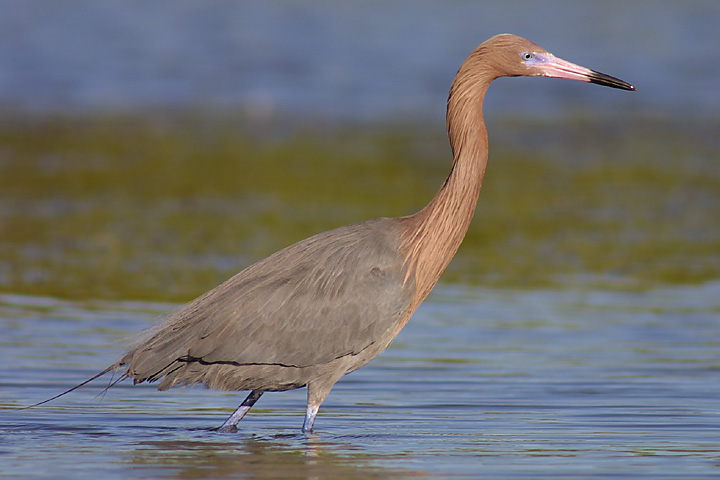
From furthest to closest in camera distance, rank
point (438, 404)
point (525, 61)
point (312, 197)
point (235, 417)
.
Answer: point (312, 197)
point (438, 404)
point (525, 61)
point (235, 417)

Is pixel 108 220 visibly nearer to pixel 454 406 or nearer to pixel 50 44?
pixel 454 406

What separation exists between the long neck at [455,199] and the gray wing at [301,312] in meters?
0.16

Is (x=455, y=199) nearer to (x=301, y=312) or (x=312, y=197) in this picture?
(x=301, y=312)

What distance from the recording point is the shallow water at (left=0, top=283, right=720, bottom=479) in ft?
25.1

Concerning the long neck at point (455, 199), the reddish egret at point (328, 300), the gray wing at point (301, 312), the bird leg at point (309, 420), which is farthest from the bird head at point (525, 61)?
the bird leg at point (309, 420)

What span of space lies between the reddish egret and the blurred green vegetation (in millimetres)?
3722

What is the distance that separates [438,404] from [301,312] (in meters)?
1.41

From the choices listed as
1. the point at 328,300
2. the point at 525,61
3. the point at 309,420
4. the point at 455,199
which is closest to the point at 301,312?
the point at 328,300

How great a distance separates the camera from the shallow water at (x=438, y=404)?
7.66 m

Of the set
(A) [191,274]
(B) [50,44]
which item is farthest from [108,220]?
(B) [50,44]

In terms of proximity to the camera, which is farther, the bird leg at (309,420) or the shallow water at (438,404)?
the bird leg at (309,420)

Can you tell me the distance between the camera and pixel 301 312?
8.45 meters

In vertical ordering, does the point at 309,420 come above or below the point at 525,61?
below

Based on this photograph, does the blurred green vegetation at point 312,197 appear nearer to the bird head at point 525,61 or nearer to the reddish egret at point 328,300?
the reddish egret at point 328,300
